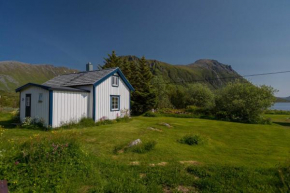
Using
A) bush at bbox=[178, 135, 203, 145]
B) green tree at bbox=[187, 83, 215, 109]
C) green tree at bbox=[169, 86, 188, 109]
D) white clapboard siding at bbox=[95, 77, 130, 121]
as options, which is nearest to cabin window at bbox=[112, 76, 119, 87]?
white clapboard siding at bbox=[95, 77, 130, 121]

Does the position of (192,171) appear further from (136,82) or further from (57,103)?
(136,82)

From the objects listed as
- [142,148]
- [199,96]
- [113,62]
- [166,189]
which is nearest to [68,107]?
[142,148]

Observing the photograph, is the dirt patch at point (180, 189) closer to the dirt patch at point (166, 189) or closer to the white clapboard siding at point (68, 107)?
the dirt patch at point (166, 189)

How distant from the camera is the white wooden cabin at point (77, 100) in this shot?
10469mm

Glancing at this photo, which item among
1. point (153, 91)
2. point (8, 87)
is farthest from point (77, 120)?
point (8, 87)

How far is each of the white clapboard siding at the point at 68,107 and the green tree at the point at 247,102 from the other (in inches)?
658

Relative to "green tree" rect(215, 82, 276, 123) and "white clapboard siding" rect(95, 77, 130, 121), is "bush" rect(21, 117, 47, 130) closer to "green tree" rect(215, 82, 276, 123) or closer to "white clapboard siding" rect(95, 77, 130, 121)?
"white clapboard siding" rect(95, 77, 130, 121)

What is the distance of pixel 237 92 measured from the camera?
18.6 metres

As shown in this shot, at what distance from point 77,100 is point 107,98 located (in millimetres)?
2925

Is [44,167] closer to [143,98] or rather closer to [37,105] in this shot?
[37,105]

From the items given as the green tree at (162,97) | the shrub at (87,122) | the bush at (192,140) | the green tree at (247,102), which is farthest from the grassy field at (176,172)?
the green tree at (162,97)

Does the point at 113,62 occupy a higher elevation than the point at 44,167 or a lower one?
higher

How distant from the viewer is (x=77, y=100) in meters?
→ 12.1

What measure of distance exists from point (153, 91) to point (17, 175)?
2026 cm
